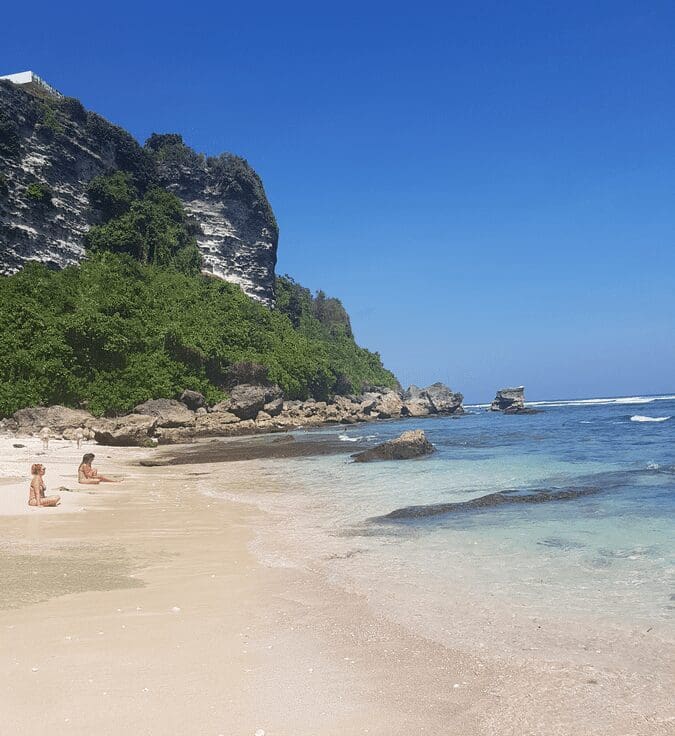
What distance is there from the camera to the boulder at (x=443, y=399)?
266 feet

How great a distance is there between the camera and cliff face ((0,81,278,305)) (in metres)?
52.6

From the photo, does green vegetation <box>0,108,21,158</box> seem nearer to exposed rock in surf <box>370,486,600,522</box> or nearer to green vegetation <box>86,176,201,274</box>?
green vegetation <box>86,176,201,274</box>

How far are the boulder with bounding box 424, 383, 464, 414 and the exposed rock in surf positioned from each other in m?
67.9

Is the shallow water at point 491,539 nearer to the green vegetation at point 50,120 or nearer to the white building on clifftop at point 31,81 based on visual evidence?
the green vegetation at point 50,120

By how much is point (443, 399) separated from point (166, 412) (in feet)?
168

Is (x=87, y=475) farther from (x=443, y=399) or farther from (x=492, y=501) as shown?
(x=443, y=399)

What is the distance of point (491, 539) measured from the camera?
8.53 m

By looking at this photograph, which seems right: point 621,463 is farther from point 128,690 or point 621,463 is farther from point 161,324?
point 161,324

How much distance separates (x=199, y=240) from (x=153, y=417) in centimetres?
4762

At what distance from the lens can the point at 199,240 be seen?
258ft

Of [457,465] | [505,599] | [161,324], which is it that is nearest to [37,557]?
[505,599]

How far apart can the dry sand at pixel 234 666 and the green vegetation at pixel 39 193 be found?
5458cm

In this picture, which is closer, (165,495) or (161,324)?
(165,495)

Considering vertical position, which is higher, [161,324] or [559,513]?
[161,324]
